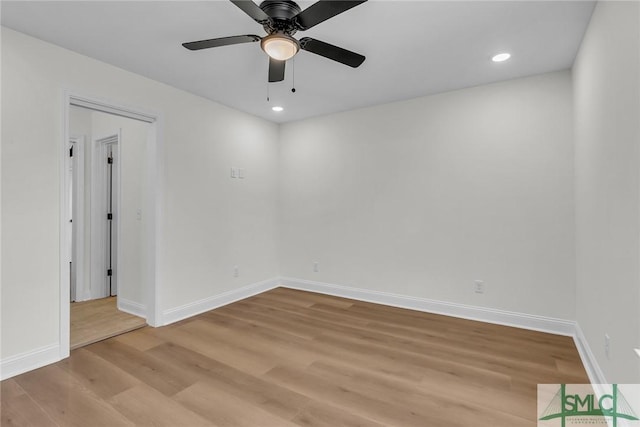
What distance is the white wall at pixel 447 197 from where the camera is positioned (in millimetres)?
2932

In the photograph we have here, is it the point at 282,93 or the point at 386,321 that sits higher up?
the point at 282,93

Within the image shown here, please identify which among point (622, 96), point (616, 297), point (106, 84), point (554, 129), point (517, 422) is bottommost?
point (517, 422)

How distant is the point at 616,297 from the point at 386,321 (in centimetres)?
198

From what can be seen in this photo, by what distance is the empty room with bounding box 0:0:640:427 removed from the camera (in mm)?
1847

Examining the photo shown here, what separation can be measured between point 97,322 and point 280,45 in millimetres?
3340

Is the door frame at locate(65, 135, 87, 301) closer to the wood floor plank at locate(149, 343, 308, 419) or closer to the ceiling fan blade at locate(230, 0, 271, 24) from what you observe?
the wood floor plank at locate(149, 343, 308, 419)

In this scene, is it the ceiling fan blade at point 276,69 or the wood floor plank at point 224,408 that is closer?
the wood floor plank at point 224,408

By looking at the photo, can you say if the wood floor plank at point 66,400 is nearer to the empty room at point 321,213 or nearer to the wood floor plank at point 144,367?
the empty room at point 321,213

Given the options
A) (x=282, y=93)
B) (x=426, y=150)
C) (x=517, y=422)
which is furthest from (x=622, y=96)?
(x=282, y=93)

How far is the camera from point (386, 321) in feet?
10.8

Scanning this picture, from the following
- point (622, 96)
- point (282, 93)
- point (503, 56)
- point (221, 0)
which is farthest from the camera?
point (282, 93)

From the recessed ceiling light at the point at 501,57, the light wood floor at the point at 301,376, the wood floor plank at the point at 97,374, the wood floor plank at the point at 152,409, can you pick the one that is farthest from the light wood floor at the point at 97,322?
the recessed ceiling light at the point at 501,57

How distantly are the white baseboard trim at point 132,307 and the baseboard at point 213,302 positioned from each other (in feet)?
1.28

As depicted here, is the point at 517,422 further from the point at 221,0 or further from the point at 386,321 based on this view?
the point at 221,0
